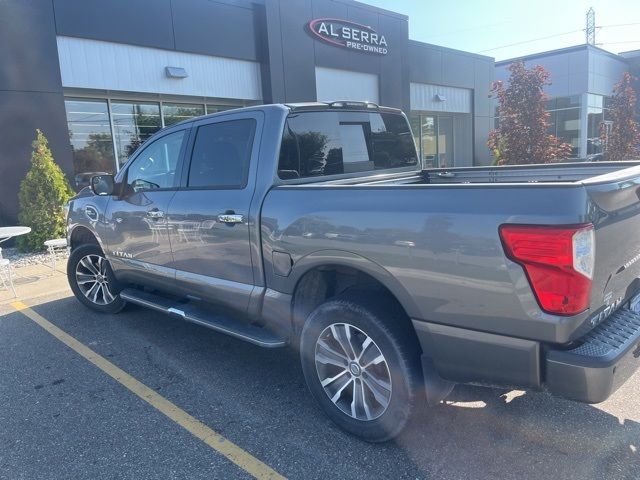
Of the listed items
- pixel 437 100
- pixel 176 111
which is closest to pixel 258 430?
pixel 176 111

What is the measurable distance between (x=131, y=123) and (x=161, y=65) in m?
1.57

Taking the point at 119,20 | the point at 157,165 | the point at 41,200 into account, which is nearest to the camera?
the point at 157,165

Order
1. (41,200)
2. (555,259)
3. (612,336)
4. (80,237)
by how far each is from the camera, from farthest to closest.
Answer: (41,200), (80,237), (612,336), (555,259)

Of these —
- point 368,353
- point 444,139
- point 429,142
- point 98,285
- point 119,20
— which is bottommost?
point 98,285

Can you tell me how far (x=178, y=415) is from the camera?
3.26 meters

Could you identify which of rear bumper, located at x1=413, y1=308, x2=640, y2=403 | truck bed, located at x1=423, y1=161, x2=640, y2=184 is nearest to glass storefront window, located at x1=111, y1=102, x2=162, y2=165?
truck bed, located at x1=423, y1=161, x2=640, y2=184

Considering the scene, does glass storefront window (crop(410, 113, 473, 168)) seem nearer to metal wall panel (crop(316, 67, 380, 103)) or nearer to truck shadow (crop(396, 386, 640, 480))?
metal wall panel (crop(316, 67, 380, 103))

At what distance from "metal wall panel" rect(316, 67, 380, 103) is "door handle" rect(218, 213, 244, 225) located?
1143cm

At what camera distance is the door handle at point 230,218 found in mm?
3396

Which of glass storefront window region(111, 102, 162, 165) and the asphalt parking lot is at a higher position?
glass storefront window region(111, 102, 162, 165)

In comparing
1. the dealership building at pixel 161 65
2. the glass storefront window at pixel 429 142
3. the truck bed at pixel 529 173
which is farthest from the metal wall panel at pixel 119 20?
the glass storefront window at pixel 429 142

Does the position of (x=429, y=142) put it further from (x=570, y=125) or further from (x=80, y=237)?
(x=80, y=237)

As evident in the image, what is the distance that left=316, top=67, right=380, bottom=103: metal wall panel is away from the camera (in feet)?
48.4

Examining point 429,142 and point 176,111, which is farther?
point 429,142
